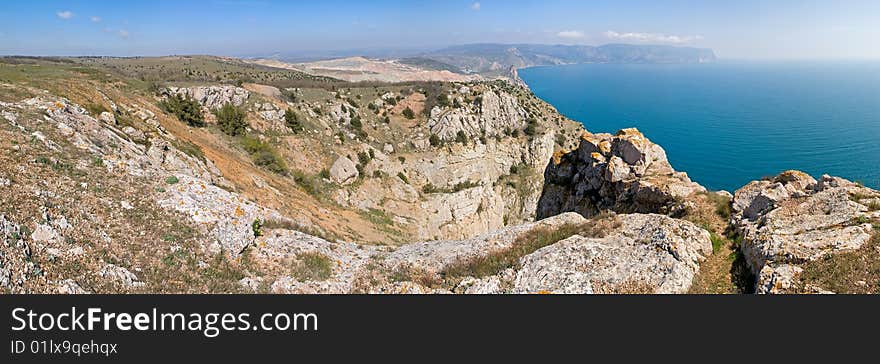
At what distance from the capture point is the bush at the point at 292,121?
3994 centimetres

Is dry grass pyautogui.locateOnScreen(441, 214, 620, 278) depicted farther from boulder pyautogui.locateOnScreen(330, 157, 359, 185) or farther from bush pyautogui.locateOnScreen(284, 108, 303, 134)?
bush pyautogui.locateOnScreen(284, 108, 303, 134)

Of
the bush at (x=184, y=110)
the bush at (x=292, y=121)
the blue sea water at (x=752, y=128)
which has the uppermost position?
the bush at (x=184, y=110)

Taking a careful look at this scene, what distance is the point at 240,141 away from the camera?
3441 centimetres

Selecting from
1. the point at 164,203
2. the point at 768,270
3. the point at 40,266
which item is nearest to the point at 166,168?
the point at 164,203

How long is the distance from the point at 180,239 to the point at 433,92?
50.8 m

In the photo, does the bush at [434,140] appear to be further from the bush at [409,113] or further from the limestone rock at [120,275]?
the limestone rock at [120,275]

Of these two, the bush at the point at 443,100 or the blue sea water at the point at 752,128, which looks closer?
the bush at the point at 443,100

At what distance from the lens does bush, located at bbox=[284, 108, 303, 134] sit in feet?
131

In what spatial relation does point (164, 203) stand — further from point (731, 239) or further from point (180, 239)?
point (731, 239)

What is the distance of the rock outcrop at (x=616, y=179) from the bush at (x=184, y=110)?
32.8 m

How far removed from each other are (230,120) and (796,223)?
1543 inches

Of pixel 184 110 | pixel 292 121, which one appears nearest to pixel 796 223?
pixel 292 121

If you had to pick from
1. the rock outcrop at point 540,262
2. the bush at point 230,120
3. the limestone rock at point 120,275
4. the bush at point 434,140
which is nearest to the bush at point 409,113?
the bush at point 434,140

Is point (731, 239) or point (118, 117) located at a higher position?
point (118, 117)
